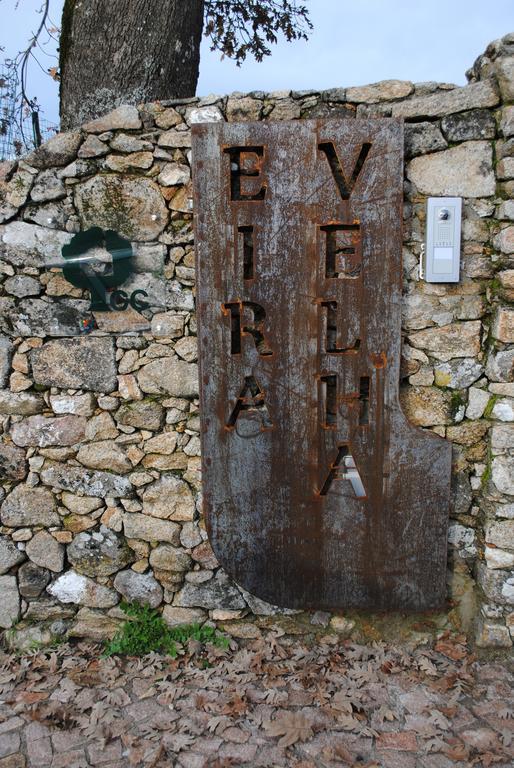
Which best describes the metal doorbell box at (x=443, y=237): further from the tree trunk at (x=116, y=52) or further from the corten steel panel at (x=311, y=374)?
the tree trunk at (x=116, y=52)

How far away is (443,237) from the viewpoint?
240 cm

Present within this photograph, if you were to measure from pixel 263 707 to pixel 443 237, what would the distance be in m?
2.23

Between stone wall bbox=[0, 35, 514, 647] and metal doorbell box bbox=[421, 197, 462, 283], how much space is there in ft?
0.23

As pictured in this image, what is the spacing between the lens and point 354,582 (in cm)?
261

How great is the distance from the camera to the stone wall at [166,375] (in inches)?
95.6

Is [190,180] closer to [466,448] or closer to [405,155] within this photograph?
[405,155]

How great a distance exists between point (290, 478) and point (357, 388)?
531 mm

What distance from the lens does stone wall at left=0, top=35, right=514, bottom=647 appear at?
2428mm

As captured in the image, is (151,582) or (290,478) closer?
(290,478)

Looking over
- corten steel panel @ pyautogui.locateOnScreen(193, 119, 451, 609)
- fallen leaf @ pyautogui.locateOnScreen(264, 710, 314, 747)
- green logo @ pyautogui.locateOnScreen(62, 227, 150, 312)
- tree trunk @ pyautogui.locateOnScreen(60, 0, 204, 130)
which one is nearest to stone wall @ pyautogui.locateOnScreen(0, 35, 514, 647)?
green logo @ pyautogui.locateOnScreen(62, 227, 150, 312)

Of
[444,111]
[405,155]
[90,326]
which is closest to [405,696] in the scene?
[90,326]

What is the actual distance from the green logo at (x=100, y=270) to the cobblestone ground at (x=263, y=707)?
175 cm

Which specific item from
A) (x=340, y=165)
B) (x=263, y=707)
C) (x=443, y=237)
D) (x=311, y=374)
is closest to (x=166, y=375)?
(x=311, y=374)

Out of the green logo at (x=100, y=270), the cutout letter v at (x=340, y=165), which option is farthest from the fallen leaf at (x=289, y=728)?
the cutout letter v at (x=340, y=165)
